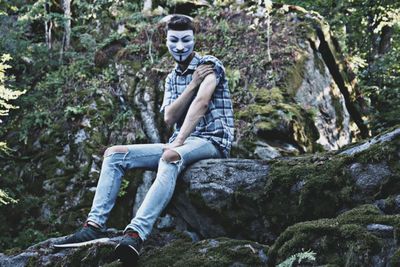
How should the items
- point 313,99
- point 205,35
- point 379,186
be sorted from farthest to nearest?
1. point 205,35
2. point 313,99
3. point 379,186

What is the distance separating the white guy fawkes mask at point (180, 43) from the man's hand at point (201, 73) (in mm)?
262

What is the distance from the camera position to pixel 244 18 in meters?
11.6

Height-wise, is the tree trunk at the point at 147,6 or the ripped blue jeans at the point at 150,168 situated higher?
the tree trunk at the point at 147,6

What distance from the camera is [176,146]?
15.0ft

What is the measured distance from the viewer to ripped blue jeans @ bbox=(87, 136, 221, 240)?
12.9ft

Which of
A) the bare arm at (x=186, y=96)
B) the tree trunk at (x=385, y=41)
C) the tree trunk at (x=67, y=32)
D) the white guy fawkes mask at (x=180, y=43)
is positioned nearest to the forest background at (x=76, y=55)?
the tree trunk at (x=67, y=32)

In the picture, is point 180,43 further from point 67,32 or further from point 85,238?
point 67,32

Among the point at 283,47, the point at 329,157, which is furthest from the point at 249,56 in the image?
the point at 329,157

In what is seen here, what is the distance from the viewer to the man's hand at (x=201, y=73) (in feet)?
16.0

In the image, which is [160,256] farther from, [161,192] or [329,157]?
[329,157]

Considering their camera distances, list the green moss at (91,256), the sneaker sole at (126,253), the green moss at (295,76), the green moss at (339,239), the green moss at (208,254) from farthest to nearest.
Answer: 1. the green moss at (295,76)
2. the green moss at (91,256)
3. the sneaker sole at (126,253)
4. the green moss at (208,254)
5. the green moss at (339,239)

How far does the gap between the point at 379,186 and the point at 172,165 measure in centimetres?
177

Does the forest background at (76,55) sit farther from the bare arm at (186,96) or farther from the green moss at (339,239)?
the green moss at (339,239)

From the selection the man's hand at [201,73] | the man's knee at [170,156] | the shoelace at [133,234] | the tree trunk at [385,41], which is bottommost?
the shoelace at [133,234]
